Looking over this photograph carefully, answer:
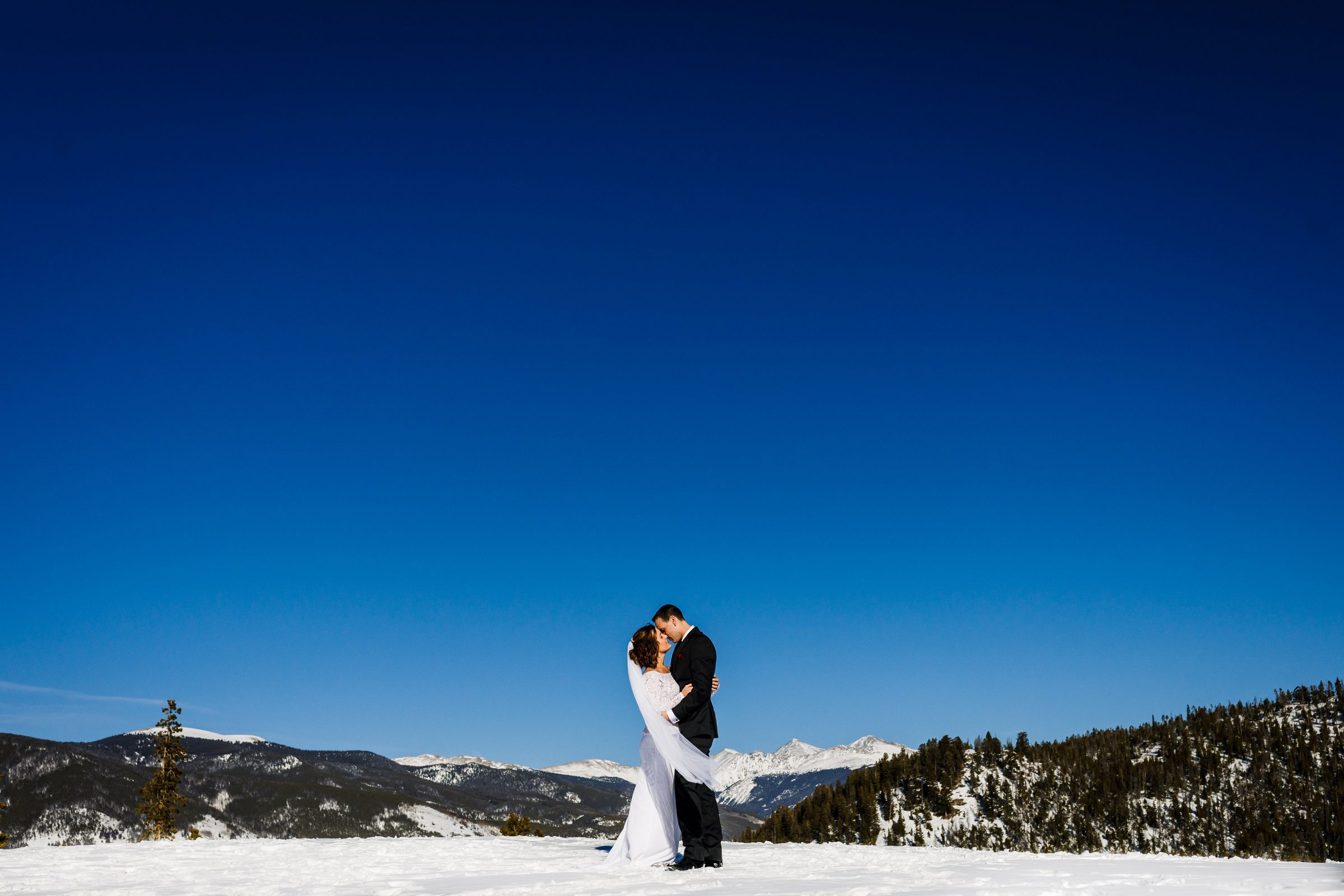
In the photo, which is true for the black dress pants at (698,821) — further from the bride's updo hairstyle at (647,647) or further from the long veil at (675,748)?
the bride's updo hairstyle at (647,647)

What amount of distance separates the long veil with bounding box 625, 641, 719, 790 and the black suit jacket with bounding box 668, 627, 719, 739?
125 mm

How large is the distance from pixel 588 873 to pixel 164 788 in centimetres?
6054

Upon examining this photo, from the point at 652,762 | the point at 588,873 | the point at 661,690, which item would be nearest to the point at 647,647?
the point at 661,690

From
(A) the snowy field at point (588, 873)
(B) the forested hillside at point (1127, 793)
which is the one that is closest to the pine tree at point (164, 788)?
(B) the forested hillside at point (1127, 793)

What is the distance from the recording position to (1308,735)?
22.1m

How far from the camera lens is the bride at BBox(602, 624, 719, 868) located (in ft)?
34.3

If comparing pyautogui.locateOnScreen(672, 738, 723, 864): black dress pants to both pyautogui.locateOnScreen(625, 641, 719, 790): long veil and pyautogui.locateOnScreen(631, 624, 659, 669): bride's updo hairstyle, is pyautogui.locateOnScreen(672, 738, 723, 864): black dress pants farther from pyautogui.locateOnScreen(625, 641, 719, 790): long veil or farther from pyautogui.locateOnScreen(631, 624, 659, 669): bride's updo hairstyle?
pyautogui.locateOnScreen(631, 624, 659, 669): bride's updo hairstyle

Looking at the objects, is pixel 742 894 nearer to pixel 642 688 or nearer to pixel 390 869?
pixel 642 688

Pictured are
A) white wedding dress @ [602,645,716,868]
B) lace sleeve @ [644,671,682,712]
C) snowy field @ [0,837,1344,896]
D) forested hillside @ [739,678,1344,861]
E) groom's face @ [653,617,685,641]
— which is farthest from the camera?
forested hillside @ [739,678,1344,861]

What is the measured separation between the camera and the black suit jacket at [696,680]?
10.2 m

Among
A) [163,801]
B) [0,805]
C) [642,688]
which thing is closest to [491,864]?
[642,688]

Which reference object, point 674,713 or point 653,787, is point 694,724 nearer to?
point 674,713

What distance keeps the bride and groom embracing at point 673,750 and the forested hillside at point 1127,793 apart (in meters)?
12.5

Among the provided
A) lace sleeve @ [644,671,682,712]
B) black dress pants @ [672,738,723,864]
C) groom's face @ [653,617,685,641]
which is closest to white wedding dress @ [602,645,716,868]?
lace sleeve @ [644,671,682,712]
